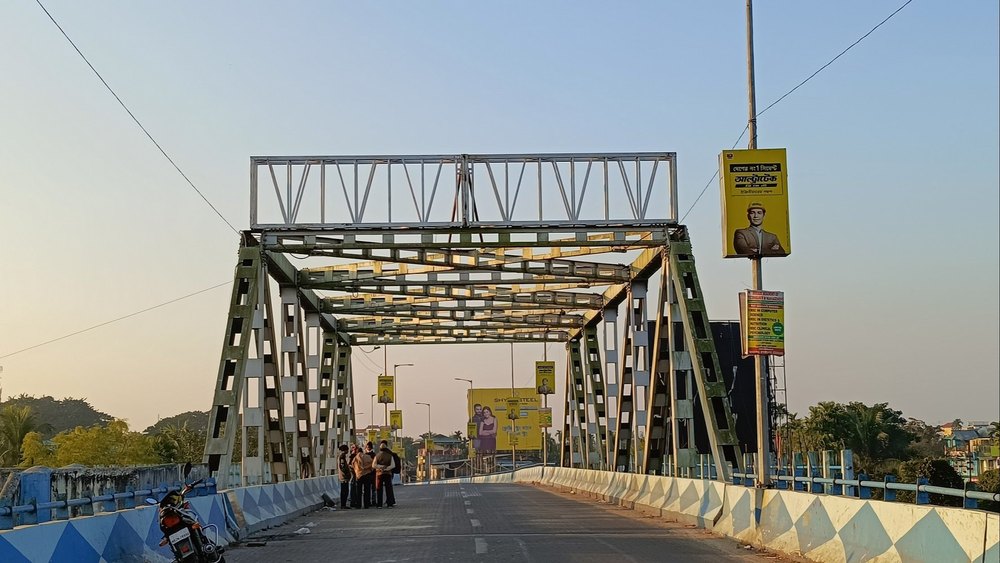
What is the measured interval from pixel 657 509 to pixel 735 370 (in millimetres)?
29876

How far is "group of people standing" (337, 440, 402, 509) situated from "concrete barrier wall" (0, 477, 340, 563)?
7692 millimetres

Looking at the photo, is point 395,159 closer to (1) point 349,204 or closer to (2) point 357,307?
(1) point 349,204

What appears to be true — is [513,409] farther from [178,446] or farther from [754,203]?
[754,203]

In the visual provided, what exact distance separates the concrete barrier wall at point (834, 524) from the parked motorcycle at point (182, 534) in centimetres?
732

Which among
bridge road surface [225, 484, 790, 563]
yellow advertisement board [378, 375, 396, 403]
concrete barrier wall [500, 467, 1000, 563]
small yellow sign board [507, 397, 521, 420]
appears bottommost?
bridge road surface [225, 484, 790, 563]

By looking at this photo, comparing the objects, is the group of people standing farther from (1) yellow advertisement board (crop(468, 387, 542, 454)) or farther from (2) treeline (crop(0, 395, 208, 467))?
(1) yellow advertisement board (crop(468, 387, 542, 454))

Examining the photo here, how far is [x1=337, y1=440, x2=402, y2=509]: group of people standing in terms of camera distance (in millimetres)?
31547

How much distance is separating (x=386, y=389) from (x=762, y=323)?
2116 inches

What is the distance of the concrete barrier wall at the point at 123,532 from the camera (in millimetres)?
10234

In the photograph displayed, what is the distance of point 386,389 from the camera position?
69375 mm

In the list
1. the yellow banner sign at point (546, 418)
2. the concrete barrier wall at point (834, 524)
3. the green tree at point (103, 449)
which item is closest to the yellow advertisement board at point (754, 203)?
the concrete barrier wall at point (834, 524)

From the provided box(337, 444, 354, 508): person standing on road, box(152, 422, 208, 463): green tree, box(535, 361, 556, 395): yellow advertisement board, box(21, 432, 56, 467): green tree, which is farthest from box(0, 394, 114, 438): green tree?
box(337, 444, 354, 508): person standing on road

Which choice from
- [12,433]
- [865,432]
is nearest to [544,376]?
[865,432]

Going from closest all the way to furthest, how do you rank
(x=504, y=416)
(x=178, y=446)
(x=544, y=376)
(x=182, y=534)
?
1. (x=182, y=534)
2. (x=544, y=376)
3. (x=178, y=446)
4. (x=504, y=416)
